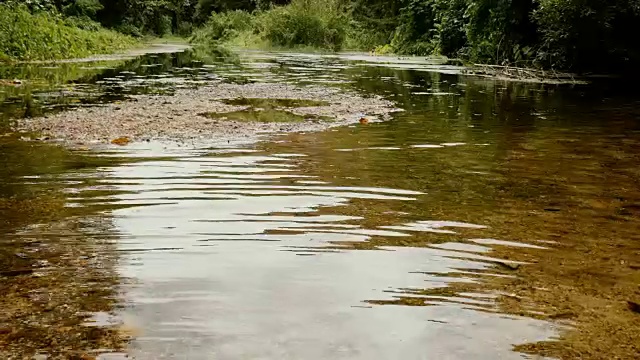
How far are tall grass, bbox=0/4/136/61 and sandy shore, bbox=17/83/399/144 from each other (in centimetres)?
921

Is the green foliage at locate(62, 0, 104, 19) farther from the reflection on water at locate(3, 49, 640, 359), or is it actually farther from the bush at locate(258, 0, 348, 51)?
the reflection on water at locate(3, 49, 640, 359)

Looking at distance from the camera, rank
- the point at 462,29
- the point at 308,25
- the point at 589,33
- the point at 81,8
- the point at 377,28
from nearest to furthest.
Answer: the point at 589,33 → the point at 462,29 → the point at 81,8 → the point at 308,25 → the point at 377,28

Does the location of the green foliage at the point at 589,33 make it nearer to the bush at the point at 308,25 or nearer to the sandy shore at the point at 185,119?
the sandy shore at the point at 185,119

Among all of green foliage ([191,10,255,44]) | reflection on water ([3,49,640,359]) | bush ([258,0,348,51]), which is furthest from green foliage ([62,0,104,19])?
reflection on water ([3,49,640,359])

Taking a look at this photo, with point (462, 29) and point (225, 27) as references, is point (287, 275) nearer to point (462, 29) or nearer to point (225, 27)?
point (462, 29)

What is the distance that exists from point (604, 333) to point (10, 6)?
20.5m

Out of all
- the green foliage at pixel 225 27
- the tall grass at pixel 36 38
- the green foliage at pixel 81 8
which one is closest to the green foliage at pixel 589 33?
the tall grass at pixel 36 38

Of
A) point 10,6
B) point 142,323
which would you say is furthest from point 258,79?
point 142,323

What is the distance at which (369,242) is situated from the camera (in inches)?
136

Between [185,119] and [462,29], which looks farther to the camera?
[462,29]

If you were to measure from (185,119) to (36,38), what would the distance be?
13.7m

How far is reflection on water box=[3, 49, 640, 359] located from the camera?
2338 mm

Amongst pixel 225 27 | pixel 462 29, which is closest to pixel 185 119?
pixel 462 29

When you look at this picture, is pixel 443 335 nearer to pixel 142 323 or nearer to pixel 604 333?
pixel 604 333
